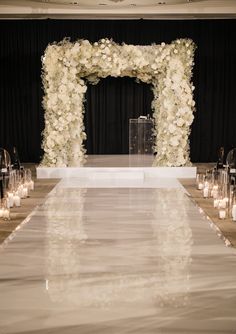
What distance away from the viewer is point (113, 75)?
12.4 m

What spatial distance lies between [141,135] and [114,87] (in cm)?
383

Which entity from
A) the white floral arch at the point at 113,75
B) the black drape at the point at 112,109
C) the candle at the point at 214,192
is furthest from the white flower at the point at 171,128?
the black drape at the point at 112,109

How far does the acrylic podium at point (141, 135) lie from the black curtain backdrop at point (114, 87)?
334 centimetres

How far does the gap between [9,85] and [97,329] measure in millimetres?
12673

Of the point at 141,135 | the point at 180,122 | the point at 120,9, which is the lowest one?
the point at 141,135

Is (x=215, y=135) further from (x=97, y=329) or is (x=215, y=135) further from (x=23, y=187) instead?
(x=97, y=329)

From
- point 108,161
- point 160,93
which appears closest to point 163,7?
point 160,93

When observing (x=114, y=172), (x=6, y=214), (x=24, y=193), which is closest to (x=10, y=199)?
(x=6, y=214)

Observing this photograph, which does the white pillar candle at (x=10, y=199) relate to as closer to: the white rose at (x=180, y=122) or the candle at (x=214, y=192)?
the candle at (x=214, y=192)

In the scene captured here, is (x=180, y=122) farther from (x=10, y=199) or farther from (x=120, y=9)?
(x=10, y=199)

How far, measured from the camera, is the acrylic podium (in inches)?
507

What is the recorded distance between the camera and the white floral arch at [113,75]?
12.1 meters

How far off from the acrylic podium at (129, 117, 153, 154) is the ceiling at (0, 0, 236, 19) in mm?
3059

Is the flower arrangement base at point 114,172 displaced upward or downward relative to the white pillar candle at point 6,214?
downward
